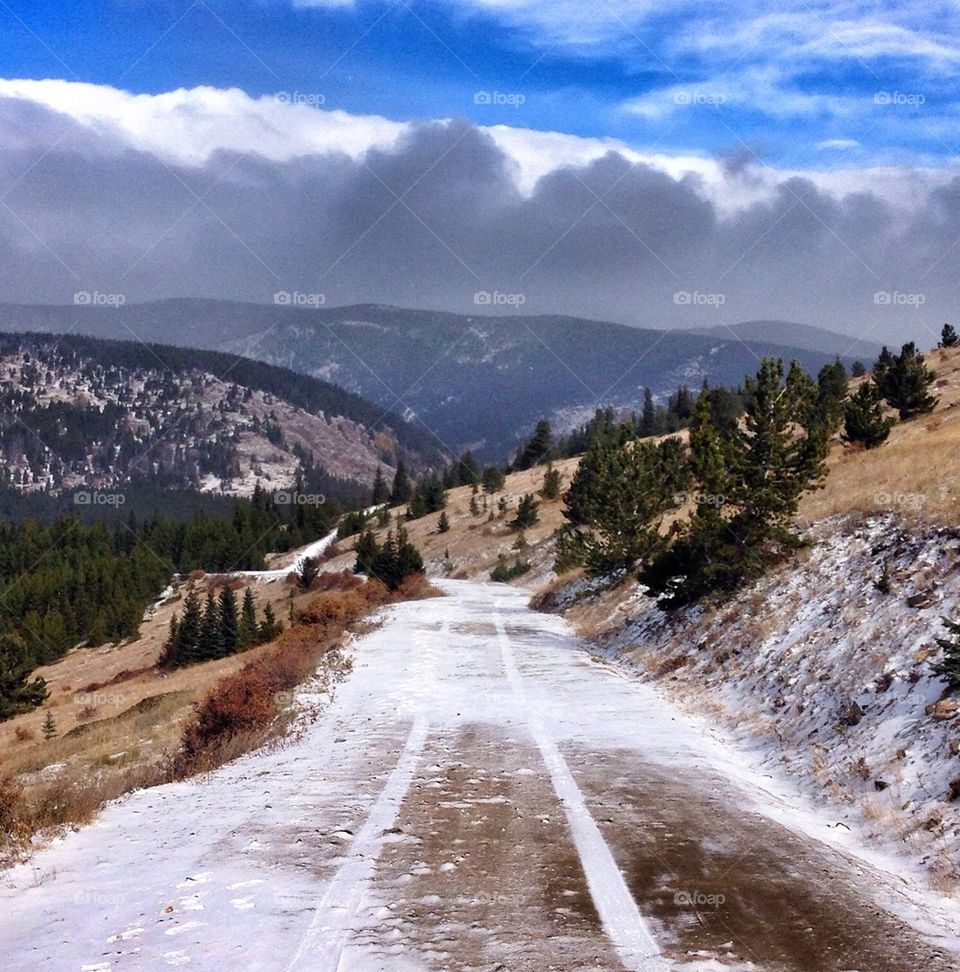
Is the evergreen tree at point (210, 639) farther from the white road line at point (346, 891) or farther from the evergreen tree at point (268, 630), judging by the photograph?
the white road line at point (346, 891)

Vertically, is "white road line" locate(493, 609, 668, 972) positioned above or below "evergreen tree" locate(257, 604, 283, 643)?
above

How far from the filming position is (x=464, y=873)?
23.1 feet

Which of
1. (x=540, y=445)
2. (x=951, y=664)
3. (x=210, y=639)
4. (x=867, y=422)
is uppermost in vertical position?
(x=867, y=422)

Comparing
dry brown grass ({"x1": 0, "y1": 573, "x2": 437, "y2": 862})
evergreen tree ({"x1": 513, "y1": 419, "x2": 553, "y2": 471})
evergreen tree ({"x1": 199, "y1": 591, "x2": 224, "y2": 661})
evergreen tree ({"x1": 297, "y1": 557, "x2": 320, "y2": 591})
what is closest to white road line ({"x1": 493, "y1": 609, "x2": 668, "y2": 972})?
dry brown grass ({"x1": 0, "y1": 573, "x2": 437, "y2": 862})

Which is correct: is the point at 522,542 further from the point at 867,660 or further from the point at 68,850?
the point at 68,850

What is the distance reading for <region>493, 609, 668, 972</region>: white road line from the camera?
5.54 metres

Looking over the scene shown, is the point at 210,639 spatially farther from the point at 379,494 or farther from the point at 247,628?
the point at 379,494

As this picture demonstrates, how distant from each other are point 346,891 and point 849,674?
981cm

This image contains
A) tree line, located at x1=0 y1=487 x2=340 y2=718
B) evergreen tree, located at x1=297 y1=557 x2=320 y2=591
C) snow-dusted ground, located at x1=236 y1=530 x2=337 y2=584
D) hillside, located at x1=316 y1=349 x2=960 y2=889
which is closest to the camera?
hillside, located at x1=316 y1=349 x2=960 y2=889

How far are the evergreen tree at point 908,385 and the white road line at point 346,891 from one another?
4744 centimetres

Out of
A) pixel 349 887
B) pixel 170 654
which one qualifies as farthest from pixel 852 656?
pixel 170 654

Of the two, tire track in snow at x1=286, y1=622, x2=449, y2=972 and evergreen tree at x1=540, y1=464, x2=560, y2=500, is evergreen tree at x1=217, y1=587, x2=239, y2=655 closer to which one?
evergreen tree at x1=540, y1=464, x2=560, y2=500

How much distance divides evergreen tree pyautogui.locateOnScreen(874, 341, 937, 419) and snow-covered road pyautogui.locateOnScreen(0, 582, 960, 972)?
143 feet

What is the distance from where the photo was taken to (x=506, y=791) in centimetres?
988
